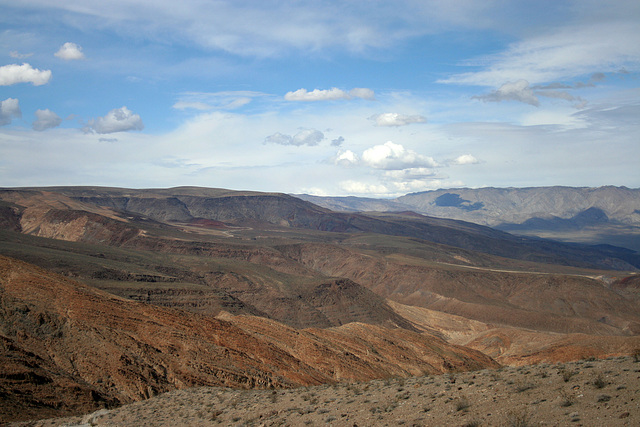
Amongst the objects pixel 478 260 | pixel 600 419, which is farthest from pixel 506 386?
pixel 478 260

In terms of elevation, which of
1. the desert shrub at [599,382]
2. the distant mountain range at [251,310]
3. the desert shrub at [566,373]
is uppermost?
the desert shrub at [599,382]

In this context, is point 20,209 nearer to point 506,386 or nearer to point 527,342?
point 527,342

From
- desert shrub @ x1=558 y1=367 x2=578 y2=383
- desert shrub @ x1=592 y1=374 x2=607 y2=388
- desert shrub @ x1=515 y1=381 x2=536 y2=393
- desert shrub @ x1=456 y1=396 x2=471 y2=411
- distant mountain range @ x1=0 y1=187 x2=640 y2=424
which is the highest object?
desert shrub @ x1=592 y1=374 x2=607 y2=388

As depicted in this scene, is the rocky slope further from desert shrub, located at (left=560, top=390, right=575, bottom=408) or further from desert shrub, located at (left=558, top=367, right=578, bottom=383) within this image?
desert shrub, located at (left=560, top=390, right=575, bottom=408)

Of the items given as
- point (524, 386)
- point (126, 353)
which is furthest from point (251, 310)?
point (524, 386)

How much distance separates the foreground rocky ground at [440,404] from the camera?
939cm

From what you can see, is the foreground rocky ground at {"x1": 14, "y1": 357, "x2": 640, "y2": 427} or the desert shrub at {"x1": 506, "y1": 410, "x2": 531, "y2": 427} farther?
the foreground rocky ground at {"x1": 14, "y1": 357, "x2": 640, "y2": 427}

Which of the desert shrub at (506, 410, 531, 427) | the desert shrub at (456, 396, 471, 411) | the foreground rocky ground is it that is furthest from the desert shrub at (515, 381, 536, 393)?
the desert shrub at (506, 410, 531, 427)

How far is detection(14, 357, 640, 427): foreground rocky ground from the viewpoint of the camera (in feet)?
30.8

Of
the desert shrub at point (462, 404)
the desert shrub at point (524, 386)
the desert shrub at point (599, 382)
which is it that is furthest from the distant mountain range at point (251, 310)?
the desert shrub at point (599, 382)

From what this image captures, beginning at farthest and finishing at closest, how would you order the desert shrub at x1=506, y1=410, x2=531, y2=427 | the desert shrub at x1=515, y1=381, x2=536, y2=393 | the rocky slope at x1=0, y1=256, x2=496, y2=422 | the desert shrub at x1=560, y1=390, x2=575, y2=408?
the rocky slope at x1=0, y1=256, x2=496, y2=422, the desert shrub at x1=515, y1=381, x2=536, y2=393, the desert shrub at x1=560, y1=390, x2=575, y2=408, the desert shrub at x1=506, y1=410, x2=531, y2=427

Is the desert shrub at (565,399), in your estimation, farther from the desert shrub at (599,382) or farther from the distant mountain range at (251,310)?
the distant mountain range at (251,310)

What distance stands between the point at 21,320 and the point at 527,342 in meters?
43.9

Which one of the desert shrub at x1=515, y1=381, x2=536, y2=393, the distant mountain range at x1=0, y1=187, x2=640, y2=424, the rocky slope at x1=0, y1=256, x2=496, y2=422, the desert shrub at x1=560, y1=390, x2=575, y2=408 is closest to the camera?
the desert shrub at x1=560, y1=390, x2=575, y2=408
